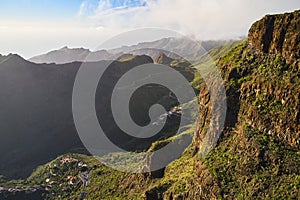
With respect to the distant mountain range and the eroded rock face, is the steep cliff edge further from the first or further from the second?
the distant mountain range

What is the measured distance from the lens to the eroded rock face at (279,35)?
41.1 meters

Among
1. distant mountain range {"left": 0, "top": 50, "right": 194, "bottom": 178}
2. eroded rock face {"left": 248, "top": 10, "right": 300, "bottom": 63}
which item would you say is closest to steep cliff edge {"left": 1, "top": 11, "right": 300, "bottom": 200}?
eroded rock face {"left": 248, "top": 10, "right": 300, "bottom": 63}

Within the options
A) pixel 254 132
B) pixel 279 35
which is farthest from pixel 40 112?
pixel 279 35

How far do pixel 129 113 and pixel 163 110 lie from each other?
731 inches

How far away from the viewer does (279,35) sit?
4353 centimetres

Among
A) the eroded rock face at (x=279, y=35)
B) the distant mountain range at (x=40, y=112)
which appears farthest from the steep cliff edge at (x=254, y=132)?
the distant mountain range at (x=40, y=112)

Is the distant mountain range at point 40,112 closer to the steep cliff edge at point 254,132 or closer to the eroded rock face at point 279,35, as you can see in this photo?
the steep cliff edge at point 254,132

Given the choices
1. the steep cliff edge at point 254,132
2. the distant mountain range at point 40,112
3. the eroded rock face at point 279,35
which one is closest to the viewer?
the steep cliff edge at point 254,132

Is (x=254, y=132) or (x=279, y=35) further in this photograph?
(x=279, y=35)

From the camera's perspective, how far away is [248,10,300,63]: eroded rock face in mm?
41062

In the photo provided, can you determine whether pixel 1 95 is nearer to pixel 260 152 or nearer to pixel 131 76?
pixel 131 76

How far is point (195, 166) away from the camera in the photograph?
47969mm

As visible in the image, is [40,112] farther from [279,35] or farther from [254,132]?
[279,35]

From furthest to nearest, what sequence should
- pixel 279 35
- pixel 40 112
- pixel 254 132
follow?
pixel 40 112, pixel 279 35, pixel 254 132
